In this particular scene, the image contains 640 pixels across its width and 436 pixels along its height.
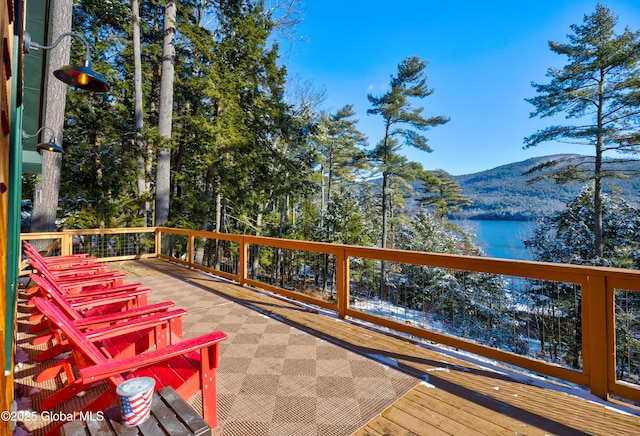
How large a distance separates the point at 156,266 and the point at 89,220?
3285 mm

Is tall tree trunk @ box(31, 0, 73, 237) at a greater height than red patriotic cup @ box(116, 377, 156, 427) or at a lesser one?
greater

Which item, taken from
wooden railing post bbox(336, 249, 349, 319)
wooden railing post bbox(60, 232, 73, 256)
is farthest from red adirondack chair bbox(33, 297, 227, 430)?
wooden railing post bbox(60, 232, 73, 256)

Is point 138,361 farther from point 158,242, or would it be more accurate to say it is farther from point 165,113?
point 165,113

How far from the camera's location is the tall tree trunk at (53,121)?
627 centimetres

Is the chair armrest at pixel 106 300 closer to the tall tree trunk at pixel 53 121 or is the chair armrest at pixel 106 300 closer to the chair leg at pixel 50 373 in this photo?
the chair leg at pixel 50 373

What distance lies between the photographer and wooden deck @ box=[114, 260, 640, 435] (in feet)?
6.20

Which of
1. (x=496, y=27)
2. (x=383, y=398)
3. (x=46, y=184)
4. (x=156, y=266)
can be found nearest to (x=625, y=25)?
(x=496, y=27)

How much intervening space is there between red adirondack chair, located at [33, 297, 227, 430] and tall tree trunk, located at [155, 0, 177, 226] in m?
7.98

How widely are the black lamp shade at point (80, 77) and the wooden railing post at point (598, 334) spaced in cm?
449

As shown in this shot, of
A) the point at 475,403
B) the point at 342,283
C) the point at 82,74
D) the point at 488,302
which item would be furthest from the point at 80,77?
the point at 488,302

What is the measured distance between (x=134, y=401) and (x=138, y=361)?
42 centimetres

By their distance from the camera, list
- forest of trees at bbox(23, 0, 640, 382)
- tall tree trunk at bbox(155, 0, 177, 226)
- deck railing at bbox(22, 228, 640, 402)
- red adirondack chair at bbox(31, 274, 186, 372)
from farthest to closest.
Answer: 1. forest of trees at bbox(23, 0, 640, 382)
2. tall tree trunk at bbox(155, 0, 177, 226)
3. deck railing at bbox(22, 228, 640, 402)
4. red adirondack chair at bbox(31, 274, 186, 372)

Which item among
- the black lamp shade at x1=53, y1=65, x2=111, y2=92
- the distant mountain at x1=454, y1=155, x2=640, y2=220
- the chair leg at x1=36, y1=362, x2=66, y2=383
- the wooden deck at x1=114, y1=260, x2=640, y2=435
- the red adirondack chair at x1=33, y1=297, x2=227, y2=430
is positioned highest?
the distant mountain at x1=454, y1=155, x2=640, y2=220

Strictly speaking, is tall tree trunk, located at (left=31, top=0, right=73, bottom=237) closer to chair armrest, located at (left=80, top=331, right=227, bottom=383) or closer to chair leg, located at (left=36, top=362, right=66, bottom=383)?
chair leg, located at (left=36, top=362, right=66, bottom=383)
